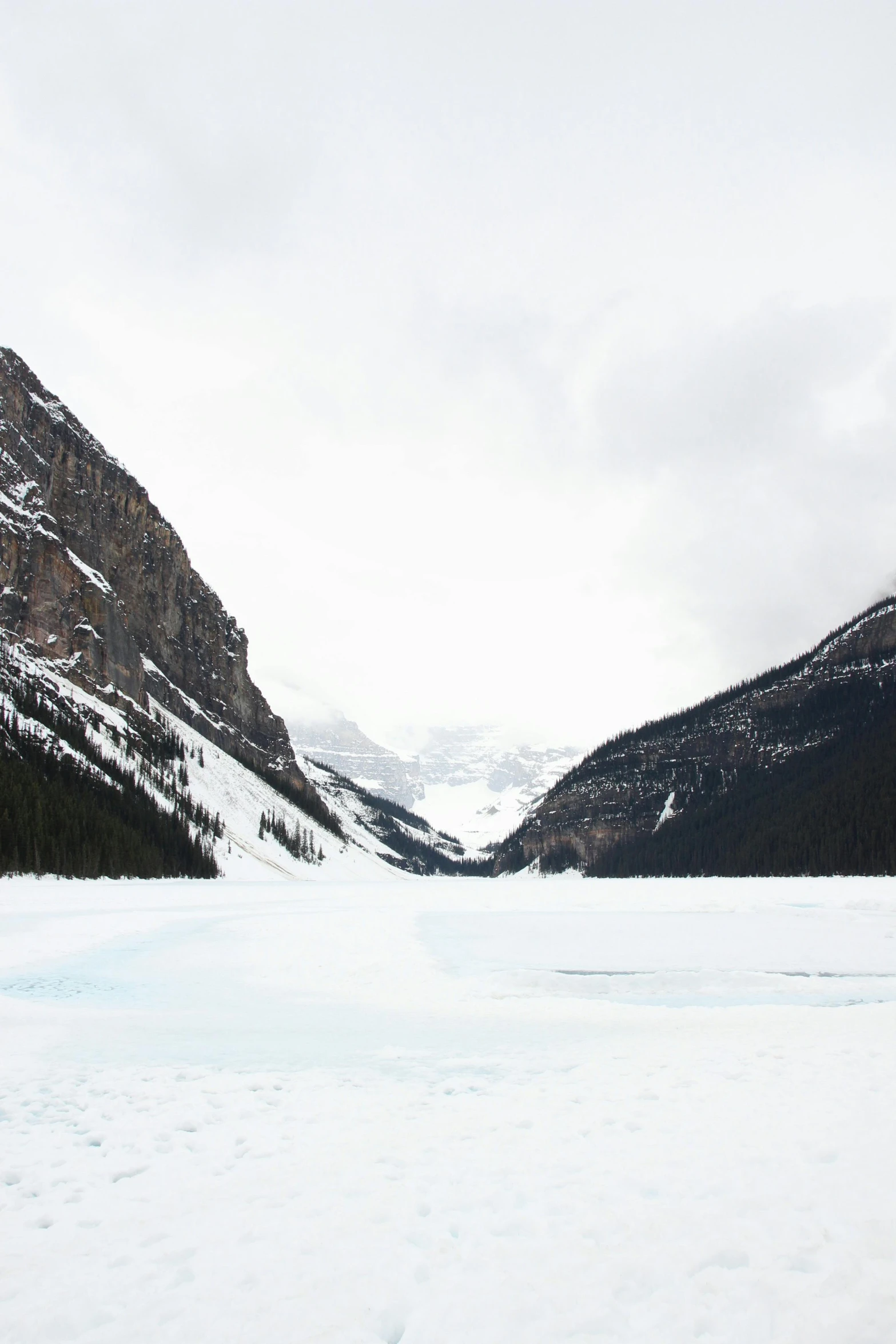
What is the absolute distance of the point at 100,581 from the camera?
134m

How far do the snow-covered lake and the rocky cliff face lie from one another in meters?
119

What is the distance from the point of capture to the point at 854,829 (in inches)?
3893

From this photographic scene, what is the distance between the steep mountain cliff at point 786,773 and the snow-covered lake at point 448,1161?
3799 inches

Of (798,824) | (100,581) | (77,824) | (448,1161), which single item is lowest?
(448,1161)

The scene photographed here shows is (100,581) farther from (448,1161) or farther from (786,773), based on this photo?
(786,773)

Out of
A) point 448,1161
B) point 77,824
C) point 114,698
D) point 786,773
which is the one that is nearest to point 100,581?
point 114,698

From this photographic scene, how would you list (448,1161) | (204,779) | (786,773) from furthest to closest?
(786,773)
(204,779)
(448,1161)

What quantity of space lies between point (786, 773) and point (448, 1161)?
542 feet

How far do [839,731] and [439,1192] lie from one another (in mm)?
169884

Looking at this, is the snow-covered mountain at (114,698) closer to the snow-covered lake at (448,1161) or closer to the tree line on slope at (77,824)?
the tree line on slope at (77,824)

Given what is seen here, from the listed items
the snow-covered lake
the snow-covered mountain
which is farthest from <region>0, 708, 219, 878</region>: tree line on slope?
the snow-covered lake

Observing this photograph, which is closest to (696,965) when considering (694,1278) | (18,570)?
(694,1278)

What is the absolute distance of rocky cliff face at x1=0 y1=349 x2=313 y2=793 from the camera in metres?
118

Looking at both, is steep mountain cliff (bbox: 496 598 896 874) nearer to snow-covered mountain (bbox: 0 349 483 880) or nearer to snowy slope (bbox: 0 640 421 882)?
snowy slope (bbox: 0 640 421 882)
